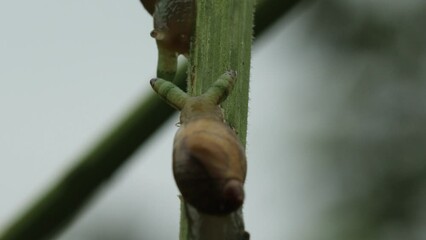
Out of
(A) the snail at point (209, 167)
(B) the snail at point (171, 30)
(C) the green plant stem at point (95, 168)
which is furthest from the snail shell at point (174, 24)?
(C) the green plant stem at point (95, 168)

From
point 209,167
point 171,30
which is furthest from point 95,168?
point 209,167

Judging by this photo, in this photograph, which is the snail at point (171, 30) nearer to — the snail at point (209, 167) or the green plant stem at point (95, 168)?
the snail at point (209, 167)

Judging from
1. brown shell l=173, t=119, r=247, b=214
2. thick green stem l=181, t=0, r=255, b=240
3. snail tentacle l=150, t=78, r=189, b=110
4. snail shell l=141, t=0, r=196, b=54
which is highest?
snail shell l=141, t=0, r=196, b=54

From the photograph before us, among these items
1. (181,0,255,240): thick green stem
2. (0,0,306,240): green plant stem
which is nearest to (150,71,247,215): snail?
(181,0,255,240): thick green stem

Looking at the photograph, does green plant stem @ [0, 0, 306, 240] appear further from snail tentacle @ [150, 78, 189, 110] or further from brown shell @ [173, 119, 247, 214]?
brown shell @ [173, 119, 247, 214]

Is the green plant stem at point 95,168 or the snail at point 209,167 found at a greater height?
the green plant stem at point 95,168

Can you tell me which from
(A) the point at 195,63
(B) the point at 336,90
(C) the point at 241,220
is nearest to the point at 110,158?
(A) the point at 195,63

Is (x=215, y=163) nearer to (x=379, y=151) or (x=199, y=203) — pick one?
(x=199, y=203)

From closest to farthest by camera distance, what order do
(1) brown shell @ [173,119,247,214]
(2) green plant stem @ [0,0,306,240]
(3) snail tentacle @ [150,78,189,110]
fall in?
(1) brown shell @ [173,119,247,214], (3) snail tentacle @ [150,78,189,110], (2) green plant stem @ [0,0,306,240]
